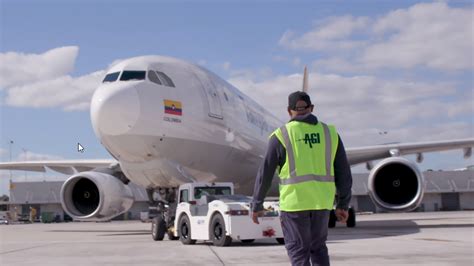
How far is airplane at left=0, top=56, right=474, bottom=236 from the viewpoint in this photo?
12.7 m

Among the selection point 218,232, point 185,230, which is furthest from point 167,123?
point 218,232

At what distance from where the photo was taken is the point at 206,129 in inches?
562

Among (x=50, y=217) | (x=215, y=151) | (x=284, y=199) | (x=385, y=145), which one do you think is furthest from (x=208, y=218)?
(x=50, y=217)

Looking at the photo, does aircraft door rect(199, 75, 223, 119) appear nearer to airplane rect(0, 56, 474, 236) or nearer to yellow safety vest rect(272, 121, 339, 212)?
airplane rect(0, 56, 474, 236)

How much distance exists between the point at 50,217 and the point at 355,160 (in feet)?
109

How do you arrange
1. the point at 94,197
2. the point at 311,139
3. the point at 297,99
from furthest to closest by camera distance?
the point at 94,197, the point at 297,99, the point at 311,139

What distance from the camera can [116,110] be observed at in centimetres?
1237

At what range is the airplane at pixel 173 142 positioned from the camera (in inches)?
499

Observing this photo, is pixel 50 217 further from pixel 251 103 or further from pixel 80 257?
pixel 80 257

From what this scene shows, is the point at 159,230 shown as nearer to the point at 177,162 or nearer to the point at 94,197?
the point at 177,162

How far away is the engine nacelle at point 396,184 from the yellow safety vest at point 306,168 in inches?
475

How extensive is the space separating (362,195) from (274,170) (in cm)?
5428

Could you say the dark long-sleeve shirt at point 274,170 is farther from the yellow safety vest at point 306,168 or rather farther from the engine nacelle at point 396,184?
the engine nacelle at point 396,184

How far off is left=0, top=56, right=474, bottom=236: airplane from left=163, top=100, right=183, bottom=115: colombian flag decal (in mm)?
21
